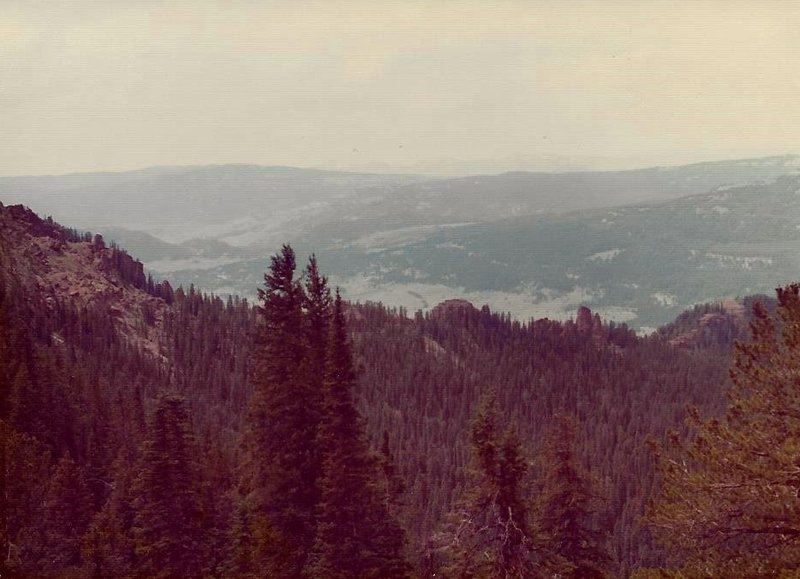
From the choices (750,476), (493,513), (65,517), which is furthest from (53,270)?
(750,476)

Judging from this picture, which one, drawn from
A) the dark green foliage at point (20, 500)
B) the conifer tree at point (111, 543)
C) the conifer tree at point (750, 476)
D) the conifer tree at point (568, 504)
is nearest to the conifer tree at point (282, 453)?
the conifer tree at point (568, 504)

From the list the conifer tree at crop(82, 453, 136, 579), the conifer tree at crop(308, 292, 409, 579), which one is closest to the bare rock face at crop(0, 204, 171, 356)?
the conifer tree at crop(82, 453, 136, 579)

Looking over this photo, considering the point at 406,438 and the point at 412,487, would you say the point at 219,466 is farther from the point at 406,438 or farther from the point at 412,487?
the point at 406,438

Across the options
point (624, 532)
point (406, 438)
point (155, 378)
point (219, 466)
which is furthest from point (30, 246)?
point (624, 532)

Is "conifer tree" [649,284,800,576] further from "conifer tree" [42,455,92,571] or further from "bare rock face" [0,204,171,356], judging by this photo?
"bare rock face" [0,204,171,356]

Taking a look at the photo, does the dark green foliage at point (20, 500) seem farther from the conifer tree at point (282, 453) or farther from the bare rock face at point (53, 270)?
the bare rock face at point (53, 270)

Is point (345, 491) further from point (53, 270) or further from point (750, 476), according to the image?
point (53, 270)
